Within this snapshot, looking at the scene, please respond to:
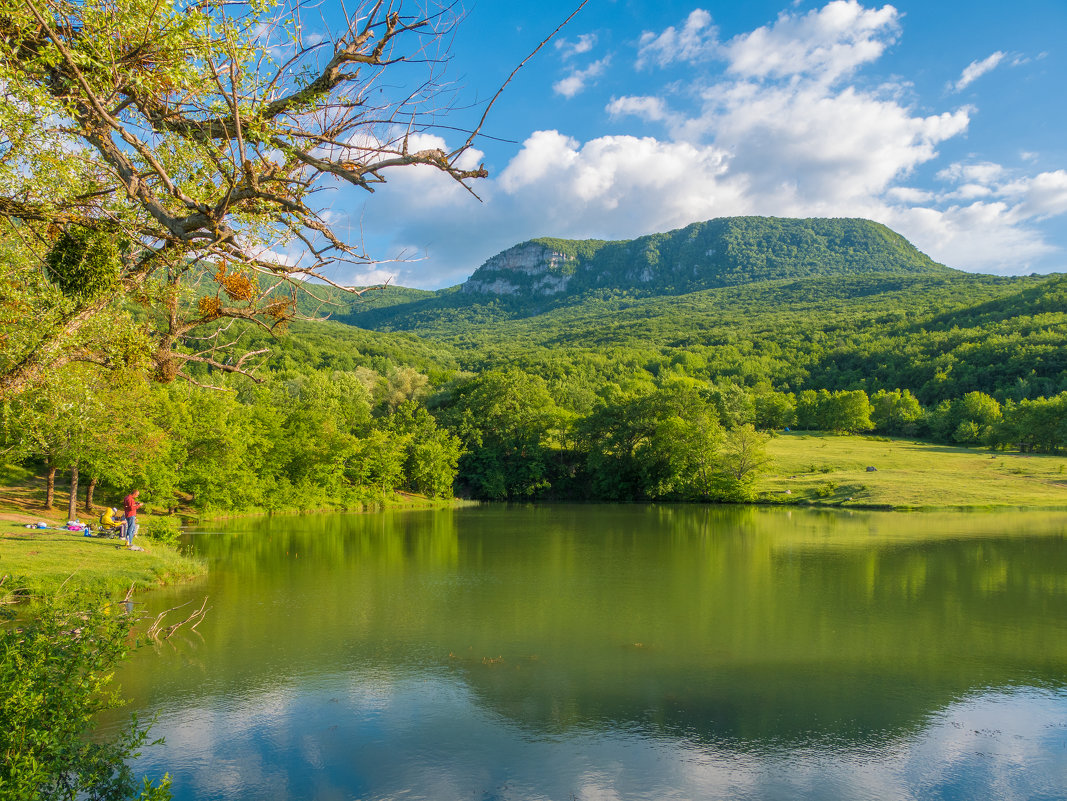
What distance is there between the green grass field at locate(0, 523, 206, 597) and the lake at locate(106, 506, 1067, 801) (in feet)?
3.33

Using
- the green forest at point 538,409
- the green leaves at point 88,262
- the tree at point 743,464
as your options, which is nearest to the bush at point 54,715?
the green forest at point 538,409

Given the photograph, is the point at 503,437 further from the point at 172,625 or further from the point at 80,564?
the point at 172,625

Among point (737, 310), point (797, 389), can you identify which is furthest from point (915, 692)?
point (737, 310)

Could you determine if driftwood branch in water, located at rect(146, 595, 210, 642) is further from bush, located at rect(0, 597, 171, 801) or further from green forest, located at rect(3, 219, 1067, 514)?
bush, located at rect(0, 597, 171, 801)

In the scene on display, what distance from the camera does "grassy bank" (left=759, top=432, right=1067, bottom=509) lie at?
4394cm

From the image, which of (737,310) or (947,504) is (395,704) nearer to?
(947,504)

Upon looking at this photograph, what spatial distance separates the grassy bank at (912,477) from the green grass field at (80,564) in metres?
41.7

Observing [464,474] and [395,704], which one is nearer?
[395,704]

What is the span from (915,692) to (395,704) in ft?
30.2

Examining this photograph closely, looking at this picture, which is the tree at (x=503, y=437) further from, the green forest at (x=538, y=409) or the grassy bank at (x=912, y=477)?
the grassy bank at (x=912, y=477)

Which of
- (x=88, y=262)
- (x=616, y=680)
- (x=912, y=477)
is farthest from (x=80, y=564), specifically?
(x=912, y=477)

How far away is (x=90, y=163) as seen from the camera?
623 cm

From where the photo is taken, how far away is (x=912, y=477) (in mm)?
50469

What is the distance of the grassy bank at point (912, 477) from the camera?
4394 cm
